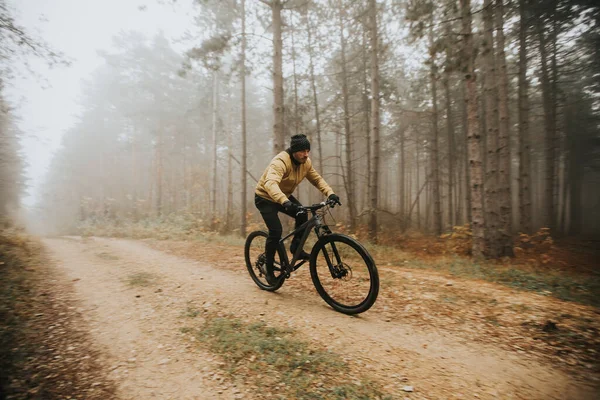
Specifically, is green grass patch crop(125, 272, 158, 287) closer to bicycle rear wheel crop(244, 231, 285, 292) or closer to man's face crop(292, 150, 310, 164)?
bicycle rear wheel crop(244, 231, 285, 292)

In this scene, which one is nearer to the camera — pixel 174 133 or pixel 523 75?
pixel 523 75

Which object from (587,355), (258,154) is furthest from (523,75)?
(258,154)

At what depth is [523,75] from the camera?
462 inches

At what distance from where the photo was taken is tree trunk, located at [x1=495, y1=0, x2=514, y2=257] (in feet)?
24.7

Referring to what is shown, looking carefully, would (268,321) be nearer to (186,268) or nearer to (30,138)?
(186,268)

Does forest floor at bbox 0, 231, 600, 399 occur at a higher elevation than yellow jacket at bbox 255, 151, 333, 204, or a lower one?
lower

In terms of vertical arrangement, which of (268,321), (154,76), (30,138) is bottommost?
(268,321)

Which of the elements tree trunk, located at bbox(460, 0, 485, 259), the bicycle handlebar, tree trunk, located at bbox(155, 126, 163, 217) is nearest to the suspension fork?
the bicycle handlebar

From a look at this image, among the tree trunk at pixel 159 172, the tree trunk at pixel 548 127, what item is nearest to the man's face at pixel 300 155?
the tree trunk at pixel 548 127

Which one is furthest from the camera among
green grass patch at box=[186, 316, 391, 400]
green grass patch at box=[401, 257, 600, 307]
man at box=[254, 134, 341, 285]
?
green grass patch at box=[401, 257, 600, 307]

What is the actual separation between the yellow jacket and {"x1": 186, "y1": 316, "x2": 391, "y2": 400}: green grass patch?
66.1 inches

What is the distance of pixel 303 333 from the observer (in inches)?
122

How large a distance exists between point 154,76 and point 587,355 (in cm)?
2792

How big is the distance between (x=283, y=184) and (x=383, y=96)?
907 centimetres
